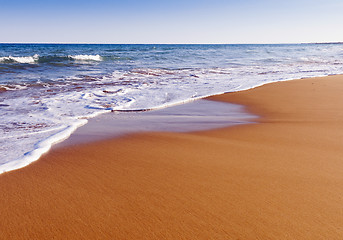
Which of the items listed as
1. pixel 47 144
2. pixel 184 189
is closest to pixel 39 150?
pixel 47 144

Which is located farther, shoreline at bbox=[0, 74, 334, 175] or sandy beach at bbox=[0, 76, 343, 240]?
shoreline at bbox=[0, 74, 334, 175]

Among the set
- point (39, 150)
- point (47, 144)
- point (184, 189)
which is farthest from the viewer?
point (47, 144)

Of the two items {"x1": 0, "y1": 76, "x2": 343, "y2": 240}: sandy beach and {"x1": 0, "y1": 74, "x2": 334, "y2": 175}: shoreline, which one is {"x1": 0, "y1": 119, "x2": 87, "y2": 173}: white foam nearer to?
{"x1": 0, "y1": 74, "x2": 334, "y2": 175}: shoreline

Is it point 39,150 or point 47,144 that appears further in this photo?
point 47,144

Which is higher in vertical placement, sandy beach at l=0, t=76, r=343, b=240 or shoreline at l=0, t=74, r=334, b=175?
sandy beach at l=0, t=76, r=343, b=240

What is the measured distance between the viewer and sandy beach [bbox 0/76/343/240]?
1.83m

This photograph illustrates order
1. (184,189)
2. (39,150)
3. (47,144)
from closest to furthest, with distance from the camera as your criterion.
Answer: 1. (184,189)
2. (39,150)
3. (47,144)

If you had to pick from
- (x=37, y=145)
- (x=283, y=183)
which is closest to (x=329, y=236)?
(x=283, y=183)

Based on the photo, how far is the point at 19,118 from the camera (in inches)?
199

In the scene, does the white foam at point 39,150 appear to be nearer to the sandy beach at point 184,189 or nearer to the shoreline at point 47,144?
the shoreline at point 47,144

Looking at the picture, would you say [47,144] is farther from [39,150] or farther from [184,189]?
[184,189]

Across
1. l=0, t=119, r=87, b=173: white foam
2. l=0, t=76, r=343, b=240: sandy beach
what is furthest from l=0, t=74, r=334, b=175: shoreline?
l=0, t=76, r=343, b=240: sandy beach

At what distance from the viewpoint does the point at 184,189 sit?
7.69ft

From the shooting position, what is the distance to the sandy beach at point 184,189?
183cm
